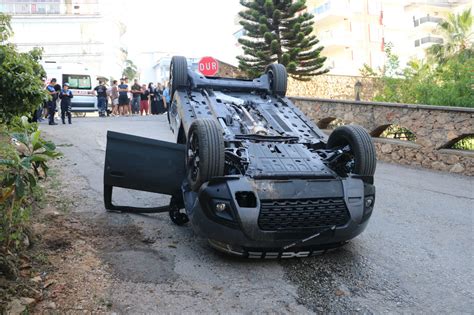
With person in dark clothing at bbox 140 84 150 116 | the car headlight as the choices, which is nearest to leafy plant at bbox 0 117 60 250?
the car headlight

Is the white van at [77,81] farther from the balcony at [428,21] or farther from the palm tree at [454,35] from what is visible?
the balcony at [428,21]

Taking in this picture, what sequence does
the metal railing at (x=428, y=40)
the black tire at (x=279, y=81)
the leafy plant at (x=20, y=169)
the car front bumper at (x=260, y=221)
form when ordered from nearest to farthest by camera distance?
the leafy plant at (x=20, y=169) → the car front bumper at (x=260, y=221) → the black tire at (x=279, y=81) → the metal railing at (x=428, y=40)

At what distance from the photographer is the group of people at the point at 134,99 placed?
2052 centimetres

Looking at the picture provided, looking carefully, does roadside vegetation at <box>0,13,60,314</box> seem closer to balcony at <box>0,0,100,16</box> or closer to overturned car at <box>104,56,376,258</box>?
overturned car at <box>104,56,376,258</box>

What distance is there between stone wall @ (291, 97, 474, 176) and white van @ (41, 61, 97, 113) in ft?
42.6

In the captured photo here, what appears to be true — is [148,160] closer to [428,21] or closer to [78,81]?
[78,81]

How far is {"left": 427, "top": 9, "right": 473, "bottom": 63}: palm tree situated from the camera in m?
32.1

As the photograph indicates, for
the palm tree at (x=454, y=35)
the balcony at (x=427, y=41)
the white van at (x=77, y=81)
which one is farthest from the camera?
the balcony at (x=427, y=41)

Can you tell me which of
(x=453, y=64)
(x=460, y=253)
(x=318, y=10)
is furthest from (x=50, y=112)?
(x=318, y=10)

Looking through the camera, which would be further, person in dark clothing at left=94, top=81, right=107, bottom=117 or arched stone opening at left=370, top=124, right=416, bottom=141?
person in dark clothing at left=94, top=81, right=107, bottom=117

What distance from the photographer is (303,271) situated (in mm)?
4113

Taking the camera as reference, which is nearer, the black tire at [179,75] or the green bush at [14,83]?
the green bush at [14,83]

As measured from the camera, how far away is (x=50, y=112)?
15883 millimetres

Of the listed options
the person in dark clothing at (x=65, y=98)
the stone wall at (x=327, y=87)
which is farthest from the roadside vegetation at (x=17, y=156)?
the stone wall at (x=327, y=87)
